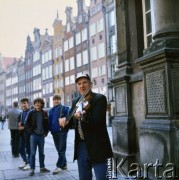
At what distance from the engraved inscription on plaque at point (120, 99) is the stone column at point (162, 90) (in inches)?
41.2

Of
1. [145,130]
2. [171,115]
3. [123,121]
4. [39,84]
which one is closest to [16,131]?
[123,121]

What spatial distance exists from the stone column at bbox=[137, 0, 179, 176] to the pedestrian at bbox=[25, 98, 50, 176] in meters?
2.44

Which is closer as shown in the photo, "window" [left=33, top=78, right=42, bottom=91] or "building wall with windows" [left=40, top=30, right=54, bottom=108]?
"building wall with windows" [left=40, top=30, right=54, bottom=108]

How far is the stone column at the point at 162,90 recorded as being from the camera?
4.75 m

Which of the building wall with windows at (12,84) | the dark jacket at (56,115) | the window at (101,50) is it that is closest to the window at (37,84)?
the building wall with windows at (12,84)

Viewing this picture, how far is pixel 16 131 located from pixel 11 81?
7477cm

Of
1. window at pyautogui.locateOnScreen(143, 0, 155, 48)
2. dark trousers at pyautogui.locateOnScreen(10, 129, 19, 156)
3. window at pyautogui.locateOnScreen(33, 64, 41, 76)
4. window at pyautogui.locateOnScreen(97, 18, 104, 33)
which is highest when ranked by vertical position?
window at pyautogui.locateOnScreen(97, 18, 104, 33)

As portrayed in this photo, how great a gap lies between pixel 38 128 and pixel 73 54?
3868 cm

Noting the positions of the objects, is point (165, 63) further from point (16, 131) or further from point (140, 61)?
point (16, 131)

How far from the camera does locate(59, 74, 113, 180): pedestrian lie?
3.33m

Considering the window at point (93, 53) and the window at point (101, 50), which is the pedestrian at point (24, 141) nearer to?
the window at point (101, 50)

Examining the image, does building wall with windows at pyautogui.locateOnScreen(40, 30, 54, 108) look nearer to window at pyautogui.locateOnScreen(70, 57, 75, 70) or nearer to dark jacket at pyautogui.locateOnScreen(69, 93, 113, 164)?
window at pyautogui.locateOnScreen(70, 57, 75, 70)

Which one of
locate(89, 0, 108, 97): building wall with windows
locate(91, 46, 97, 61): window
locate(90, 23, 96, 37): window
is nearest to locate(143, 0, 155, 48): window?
locate(89, 0, 108, 97): building wall with windows

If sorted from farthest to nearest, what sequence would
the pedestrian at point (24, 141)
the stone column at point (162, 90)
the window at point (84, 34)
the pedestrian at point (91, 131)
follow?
the window at point (84, 34) < the pedestrian at point (24, 141) < the stone column at point (162, 90) < the pedestrian at point (91, 131)
